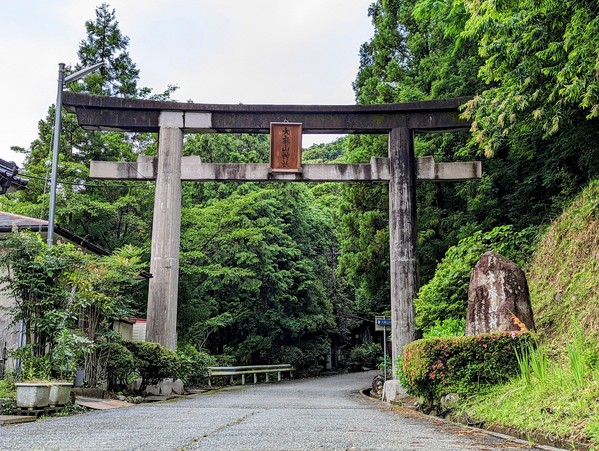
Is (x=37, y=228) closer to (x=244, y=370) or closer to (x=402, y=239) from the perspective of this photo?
(x=402, y=239)

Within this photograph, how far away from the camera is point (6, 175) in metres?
16.1

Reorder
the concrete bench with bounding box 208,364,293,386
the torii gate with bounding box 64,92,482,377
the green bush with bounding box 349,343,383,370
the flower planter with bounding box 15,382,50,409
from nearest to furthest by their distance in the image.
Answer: the flower planter with bounding box 15,382,50,409
the torii gate with bounding box 64,92,482,377
the concrete bench with bounding box 208,364,293,386
the green bush with bounding box 349,343,383,370

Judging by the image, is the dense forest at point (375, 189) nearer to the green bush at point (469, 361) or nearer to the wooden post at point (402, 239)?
the wooden post at point (402, 239)

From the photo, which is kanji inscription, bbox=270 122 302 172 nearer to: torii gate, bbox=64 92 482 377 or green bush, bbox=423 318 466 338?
torii gate, bbox=64 92 482 377

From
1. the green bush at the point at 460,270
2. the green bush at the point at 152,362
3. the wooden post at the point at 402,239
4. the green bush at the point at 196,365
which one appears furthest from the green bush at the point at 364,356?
the green bush at the point at 152,362

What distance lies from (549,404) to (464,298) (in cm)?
635

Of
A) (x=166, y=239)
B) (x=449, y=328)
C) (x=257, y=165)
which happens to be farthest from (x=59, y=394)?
(x=257, y=165)

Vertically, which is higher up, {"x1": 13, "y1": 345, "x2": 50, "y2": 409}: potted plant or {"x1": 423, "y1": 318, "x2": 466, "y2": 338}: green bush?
{"x1": 423, "y1": 318, "x2": 466, "y2": 338}: green bush

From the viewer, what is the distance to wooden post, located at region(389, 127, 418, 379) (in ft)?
43.0

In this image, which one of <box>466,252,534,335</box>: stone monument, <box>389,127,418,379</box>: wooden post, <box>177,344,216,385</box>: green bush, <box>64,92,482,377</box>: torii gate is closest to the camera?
<box>466,252,534,335</box>: stone monument

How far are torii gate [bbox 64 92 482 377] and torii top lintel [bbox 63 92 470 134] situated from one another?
2 centimetres

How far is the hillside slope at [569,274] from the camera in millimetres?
8258

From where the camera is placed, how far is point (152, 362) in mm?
12180

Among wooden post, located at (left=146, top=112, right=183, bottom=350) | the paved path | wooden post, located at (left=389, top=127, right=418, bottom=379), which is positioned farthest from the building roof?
the paved path
